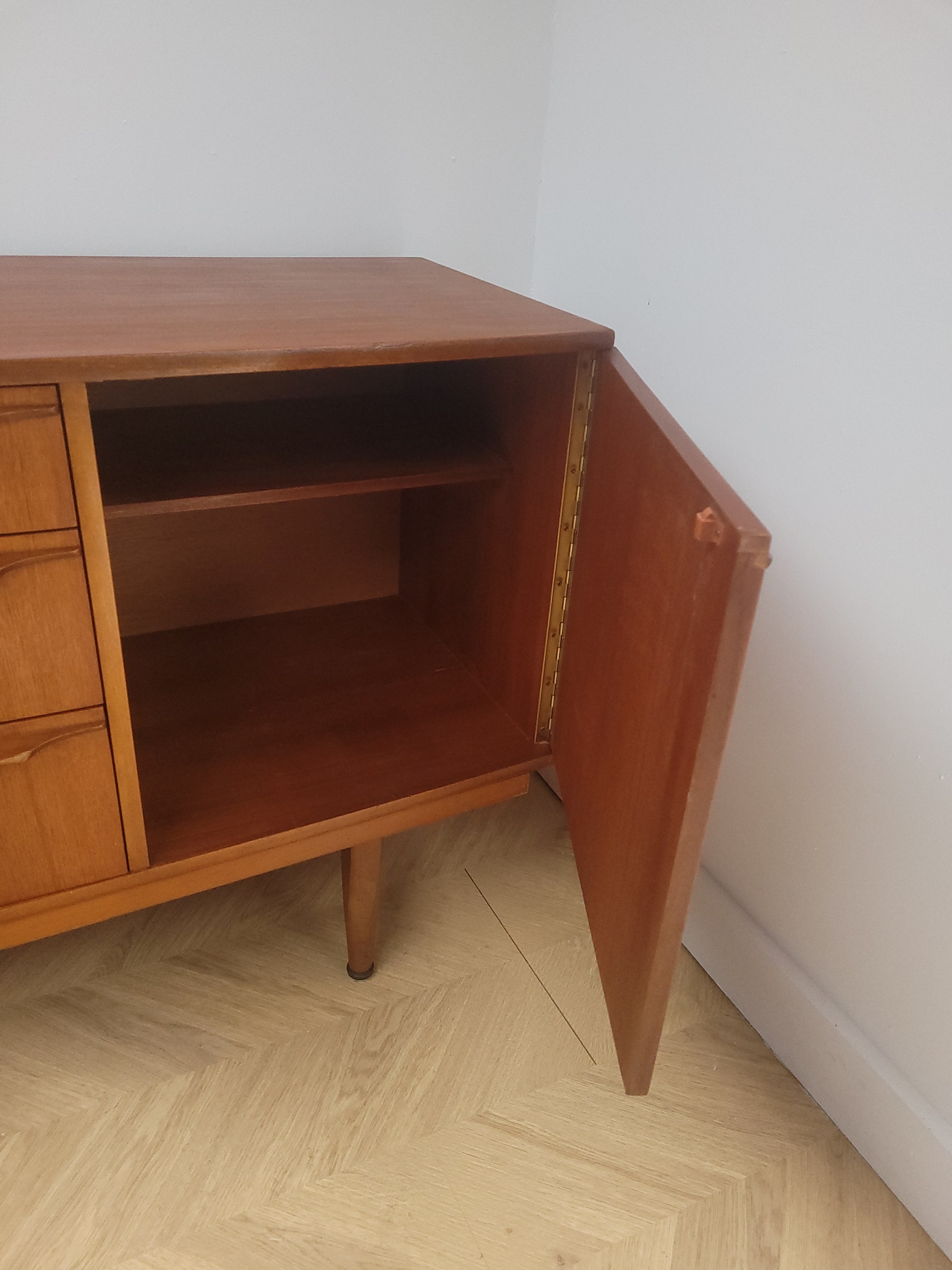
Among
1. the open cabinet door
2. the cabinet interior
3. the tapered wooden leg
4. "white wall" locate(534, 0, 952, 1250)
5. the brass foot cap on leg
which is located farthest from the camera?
the brass foot cap on leg

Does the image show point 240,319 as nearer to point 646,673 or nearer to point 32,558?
point 32,558

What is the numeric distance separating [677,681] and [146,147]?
3.08ft

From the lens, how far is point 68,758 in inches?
32.4

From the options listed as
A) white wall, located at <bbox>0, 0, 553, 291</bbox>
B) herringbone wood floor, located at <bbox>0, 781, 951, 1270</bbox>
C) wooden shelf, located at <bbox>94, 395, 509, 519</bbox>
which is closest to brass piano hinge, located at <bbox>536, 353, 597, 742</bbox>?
wooden shelf, located at <bbox>94, 395, 509, 519</bbox>

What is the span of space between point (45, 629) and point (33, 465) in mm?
143

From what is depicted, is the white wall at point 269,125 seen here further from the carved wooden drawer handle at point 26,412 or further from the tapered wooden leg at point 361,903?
the tapered wooden leg at point 361,903

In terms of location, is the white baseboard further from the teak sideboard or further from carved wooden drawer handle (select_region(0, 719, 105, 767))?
carved wooden drawer handle (select_region(0, 719, 105, 767))

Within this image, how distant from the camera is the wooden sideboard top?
2.33 ft

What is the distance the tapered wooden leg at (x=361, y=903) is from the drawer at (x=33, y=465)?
0.52 meters

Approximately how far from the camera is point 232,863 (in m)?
0.96

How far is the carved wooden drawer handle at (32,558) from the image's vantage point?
0.72 metres

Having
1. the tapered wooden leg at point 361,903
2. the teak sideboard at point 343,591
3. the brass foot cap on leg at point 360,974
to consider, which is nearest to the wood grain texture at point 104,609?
the teak sideboard at point 343,591

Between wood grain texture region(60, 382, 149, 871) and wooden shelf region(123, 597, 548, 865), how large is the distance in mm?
77

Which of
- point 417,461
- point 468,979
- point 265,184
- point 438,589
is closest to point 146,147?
point 265,184
